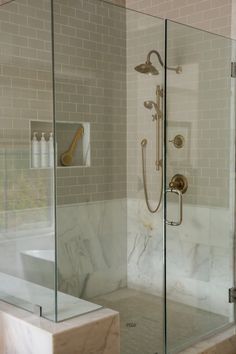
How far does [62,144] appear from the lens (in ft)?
7.75

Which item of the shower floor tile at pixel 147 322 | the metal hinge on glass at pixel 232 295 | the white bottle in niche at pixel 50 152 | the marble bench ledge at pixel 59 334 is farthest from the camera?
the metal hinge on glass at pixel 232 295

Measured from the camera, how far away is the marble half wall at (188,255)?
286 cm

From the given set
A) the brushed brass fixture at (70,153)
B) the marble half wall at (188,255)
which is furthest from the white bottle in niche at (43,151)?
the marble half wall at (188,255)

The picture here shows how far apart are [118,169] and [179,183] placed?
0.44 m

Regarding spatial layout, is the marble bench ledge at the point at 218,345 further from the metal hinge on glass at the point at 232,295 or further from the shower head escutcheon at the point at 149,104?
the shower head escutcheon at the point at 149,104

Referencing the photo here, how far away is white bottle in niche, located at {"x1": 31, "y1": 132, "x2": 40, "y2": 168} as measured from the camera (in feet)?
8.20

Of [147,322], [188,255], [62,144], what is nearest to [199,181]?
[188,255]

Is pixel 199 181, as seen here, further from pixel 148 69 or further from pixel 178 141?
pixel 148 69

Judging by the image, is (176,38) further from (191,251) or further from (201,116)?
(191,251)

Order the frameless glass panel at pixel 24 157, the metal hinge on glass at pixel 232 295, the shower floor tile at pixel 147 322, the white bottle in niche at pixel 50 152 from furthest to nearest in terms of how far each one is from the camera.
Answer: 1. the metal hinge on glass at pixel 232 295
2. the shower floor tile at pixel 147 322
3. the frameless glass panel at pixel 24 157
4. the white bottle in niche at pixel 50 152

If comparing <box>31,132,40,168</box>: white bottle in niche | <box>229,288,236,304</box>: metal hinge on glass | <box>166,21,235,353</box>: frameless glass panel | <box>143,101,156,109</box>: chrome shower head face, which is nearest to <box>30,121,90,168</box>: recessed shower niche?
<box>31,132,40,168</box>: white bottle in niche

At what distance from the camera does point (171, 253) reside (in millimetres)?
2965

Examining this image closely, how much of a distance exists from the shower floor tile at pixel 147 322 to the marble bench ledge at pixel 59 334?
25 centimetres

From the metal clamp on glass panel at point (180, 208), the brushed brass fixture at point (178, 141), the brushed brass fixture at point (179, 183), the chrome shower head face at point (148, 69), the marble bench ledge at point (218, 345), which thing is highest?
the chrome shower head face at point (148, 69)
